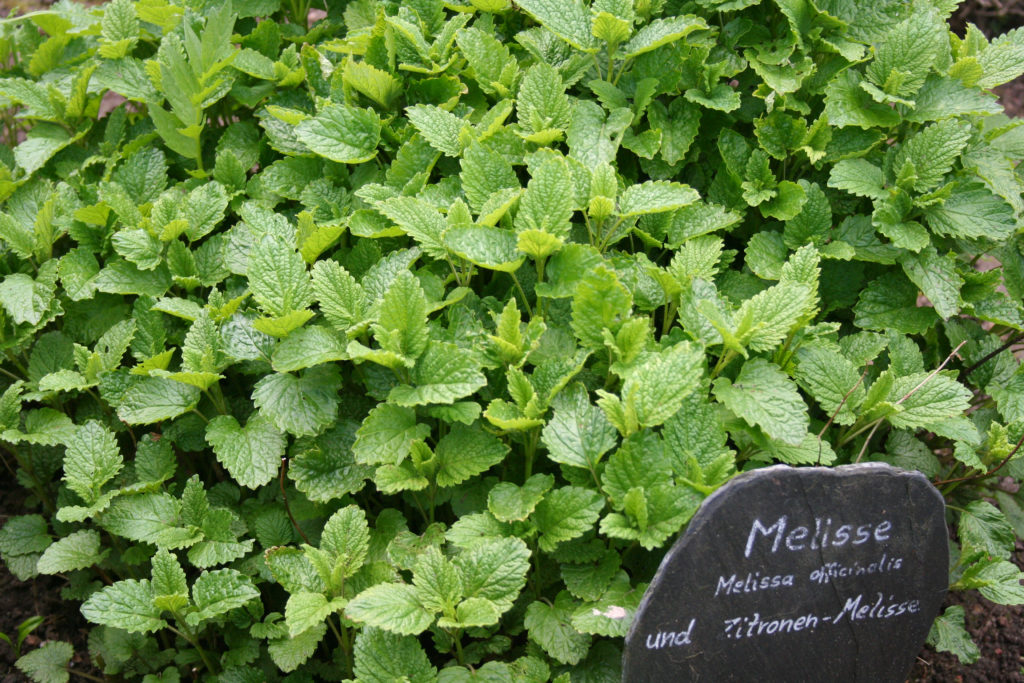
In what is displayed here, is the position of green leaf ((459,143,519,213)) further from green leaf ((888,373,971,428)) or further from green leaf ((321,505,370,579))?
green leaf ((888,373,971,428))

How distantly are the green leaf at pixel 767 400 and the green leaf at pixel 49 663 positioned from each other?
1.83 metres

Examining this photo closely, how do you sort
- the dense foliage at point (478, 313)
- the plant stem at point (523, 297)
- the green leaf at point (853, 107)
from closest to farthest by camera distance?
the dense foliage at point (478, 313), the plant stem at point (523, 297), the green leaf at point (853, 107)

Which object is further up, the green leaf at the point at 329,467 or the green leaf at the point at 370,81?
the green leaf at the point at 370,81

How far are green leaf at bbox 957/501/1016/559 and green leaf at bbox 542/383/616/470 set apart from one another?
3.28ft

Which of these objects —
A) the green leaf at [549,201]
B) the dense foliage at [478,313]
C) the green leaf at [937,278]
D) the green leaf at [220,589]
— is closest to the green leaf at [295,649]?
the dense foliage at [478,313]

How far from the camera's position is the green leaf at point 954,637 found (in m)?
2.17

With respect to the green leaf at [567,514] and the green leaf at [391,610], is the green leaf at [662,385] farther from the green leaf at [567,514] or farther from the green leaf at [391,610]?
the green leaf at [391,610]

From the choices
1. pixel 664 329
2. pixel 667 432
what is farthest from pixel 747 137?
pixel 667 432

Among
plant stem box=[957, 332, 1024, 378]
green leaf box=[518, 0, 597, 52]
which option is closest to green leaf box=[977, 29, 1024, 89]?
plant stem box=[957, 332, 1024, 378]

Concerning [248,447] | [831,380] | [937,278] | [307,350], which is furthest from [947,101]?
[248,447]

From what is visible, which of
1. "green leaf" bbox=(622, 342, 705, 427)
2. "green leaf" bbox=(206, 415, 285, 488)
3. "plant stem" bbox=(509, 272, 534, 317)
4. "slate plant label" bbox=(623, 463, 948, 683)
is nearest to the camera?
"slate plant label" bbox=(623, 463, 948, 683)

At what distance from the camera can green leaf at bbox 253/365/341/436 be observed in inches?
74.9

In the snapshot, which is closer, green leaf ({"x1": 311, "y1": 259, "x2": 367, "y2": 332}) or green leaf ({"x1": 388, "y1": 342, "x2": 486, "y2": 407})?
green leaf ({"x1": 388, "y1": 342, "x2": 486, "y2": 407})

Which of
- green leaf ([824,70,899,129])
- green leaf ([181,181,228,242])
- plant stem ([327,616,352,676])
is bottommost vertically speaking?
plant stem ([327,616,352,676])
